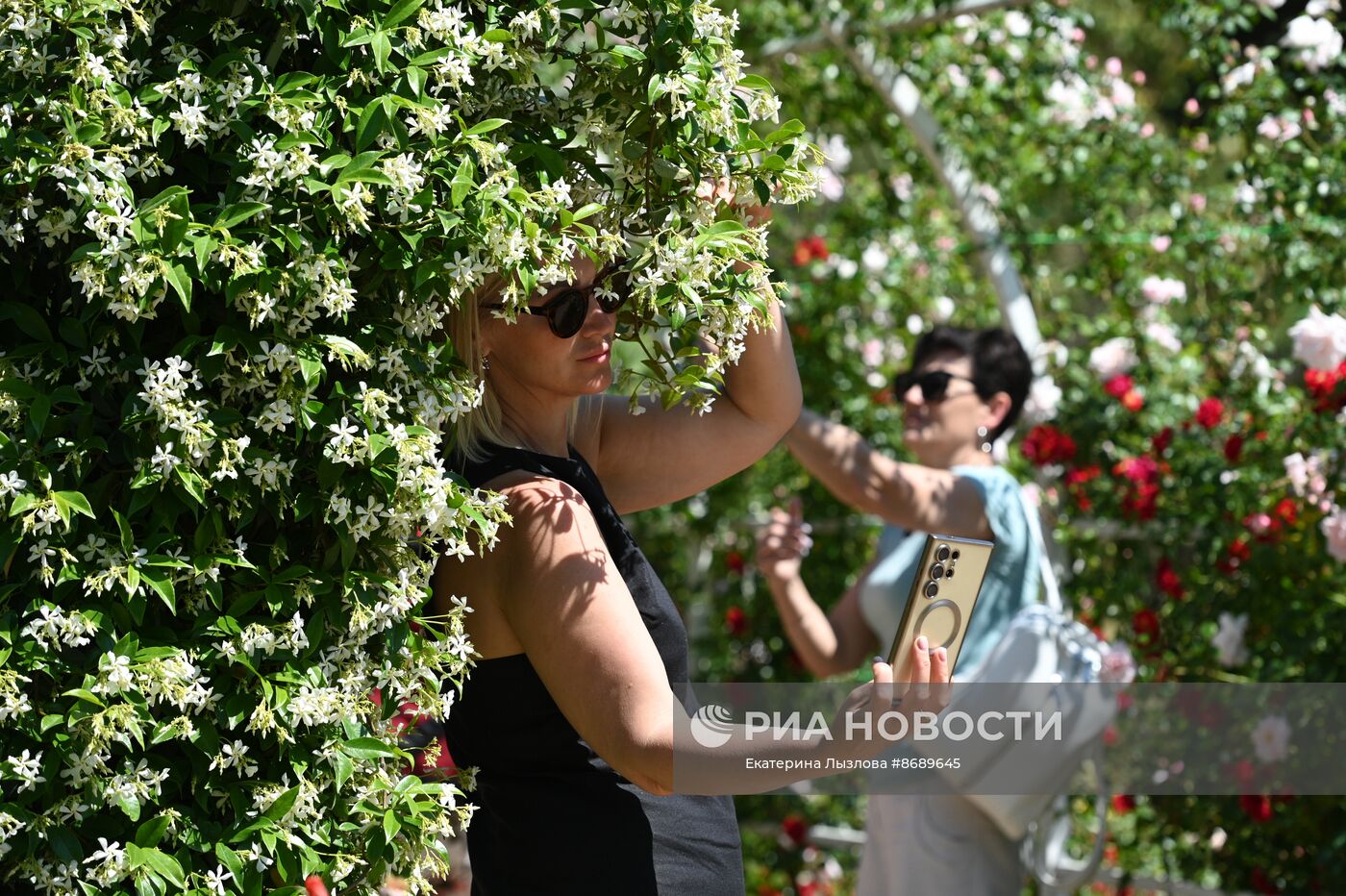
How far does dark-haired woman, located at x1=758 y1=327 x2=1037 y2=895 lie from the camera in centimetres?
305

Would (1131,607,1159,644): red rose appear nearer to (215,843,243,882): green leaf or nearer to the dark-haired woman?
the dark-haired woman

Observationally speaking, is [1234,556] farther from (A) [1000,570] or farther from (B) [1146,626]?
(A) [1000,570]

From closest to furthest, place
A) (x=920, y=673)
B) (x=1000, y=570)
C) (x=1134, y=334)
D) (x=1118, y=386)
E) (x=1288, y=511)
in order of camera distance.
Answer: (x=920, y=673) → (x=1000, y=570) → (x=1288, y=511) → (x=1118, y=386) → (x=1134, y=334)

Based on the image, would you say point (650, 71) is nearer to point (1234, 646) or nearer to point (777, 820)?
point (1234, 646)

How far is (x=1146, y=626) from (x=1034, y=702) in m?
0.97

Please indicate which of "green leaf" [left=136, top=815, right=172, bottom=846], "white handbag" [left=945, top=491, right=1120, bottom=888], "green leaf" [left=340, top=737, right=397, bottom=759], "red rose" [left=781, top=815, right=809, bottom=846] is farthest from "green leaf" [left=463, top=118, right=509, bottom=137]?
"red rose" [left=781, top=815, right=809, bottom=846]

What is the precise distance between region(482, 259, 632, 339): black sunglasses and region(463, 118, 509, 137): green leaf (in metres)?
0.25

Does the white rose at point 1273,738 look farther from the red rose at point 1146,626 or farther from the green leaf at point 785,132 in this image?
the green leaf at point 785,132

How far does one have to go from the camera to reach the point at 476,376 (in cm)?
162

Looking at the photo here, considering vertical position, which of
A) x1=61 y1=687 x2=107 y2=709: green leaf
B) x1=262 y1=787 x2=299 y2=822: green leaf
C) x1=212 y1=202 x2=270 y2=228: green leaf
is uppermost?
x1=212 y1=202 x2=270 y2=228: green leaf

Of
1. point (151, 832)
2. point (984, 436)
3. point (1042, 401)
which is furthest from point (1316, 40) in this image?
point (151, 832)

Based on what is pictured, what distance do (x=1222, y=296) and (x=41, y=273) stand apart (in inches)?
133

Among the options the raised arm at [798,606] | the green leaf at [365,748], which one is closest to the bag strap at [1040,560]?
the raised arm at [798,606]

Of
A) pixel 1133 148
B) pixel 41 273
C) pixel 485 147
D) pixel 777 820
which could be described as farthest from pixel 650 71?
pixel 777 820
